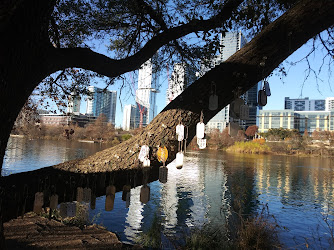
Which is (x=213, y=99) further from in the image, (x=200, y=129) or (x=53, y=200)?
(x=53, y=200)

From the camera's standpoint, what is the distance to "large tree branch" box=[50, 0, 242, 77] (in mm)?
1561

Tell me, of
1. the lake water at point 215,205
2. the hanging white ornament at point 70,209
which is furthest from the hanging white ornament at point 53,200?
the lake water at point 215,205

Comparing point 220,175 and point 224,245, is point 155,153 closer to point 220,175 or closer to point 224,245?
point 224,245

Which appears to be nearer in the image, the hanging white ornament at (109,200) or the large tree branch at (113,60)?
the large tree branch at (113,60)

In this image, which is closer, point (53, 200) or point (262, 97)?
point (53, 200)

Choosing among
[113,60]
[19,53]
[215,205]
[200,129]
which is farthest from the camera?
[215,205]

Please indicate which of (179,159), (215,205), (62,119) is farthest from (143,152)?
(215,205)

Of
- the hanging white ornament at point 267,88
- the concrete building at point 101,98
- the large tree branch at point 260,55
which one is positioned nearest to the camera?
the large tree branch at point 260,55

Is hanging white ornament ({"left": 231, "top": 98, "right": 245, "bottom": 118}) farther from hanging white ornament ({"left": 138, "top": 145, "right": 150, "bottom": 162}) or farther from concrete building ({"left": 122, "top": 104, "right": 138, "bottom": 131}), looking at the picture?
concrete building ({"left": 122, "top": 104, "right": 138, "bottom": 131})

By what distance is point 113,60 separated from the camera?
1.86m

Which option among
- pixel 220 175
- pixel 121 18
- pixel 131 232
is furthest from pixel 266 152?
pixel 121 18

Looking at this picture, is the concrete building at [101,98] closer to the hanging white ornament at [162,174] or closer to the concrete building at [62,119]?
the concrete building at [62,119]

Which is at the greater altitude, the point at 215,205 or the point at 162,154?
the point at 162,154

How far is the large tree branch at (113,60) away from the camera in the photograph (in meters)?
1.56
